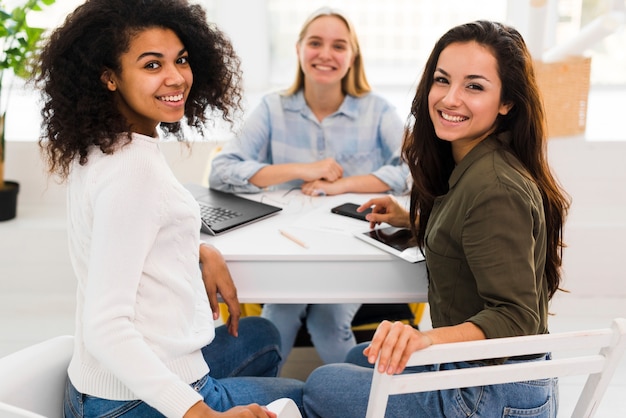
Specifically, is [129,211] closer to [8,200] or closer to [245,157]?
[245,157]

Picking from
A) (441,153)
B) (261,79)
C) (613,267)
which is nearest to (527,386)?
(441,153)

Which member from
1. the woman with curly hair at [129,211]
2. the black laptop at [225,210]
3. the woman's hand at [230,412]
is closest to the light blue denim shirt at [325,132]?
the black laptop at [225,210]

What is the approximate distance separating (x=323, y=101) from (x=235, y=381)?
1.10 metres

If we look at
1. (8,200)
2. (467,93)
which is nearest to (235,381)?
(467,93)

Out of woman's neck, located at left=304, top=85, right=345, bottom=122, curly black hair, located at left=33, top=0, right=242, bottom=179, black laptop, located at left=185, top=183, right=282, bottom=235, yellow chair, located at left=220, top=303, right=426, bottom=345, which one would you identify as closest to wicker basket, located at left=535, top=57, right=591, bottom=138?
woman's neck, located at left=304, top=85, right=345, bottom=122

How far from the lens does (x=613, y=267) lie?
2.78 m

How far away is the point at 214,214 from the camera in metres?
1.76

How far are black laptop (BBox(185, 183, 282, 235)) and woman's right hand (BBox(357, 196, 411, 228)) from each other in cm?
23

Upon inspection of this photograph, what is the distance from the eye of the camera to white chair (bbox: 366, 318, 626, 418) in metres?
0.97

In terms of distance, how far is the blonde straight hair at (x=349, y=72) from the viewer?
221cm

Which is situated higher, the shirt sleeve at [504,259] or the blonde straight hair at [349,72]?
the blonde straight hair at [349,72]

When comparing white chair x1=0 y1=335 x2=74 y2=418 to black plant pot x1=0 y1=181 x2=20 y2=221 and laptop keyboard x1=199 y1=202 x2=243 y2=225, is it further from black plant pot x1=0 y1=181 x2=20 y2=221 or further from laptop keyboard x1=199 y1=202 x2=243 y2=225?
black plant pot x1=0 y1=181 x2=20 y2=221

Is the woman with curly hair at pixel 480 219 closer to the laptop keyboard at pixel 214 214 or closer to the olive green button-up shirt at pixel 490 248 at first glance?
the olive green button-up shirt at pixel 490 248

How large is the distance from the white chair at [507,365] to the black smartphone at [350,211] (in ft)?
2.54
